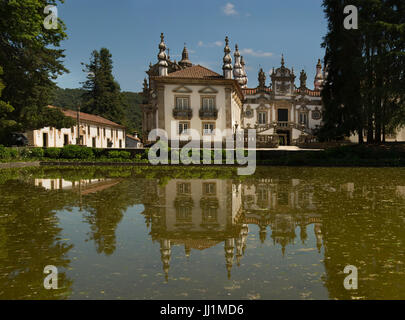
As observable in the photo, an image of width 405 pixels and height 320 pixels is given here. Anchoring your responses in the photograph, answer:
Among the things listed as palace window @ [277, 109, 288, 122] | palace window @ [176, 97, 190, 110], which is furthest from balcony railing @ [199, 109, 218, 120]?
palace window @ [277, 109, 288, 122]

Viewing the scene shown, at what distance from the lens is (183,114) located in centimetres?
3425

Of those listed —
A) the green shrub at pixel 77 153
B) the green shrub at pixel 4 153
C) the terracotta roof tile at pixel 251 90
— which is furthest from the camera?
the terracotta roof tile at pixel 251 90

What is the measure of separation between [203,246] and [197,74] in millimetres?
31250

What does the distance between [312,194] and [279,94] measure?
4357cm

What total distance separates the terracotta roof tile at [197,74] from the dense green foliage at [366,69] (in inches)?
454

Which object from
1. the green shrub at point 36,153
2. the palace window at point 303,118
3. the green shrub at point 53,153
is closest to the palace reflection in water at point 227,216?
the green shrub at point 53,153

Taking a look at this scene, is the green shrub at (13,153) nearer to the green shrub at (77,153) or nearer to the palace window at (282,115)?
the green shrub at (77,153)

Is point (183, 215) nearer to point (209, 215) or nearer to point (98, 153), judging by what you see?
point (209, 215)

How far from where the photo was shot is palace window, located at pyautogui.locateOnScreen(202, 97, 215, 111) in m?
34.6

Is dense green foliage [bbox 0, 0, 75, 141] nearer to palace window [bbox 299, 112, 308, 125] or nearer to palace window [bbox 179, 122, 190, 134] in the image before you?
palace window [bbox 179, 122, 190, 134]

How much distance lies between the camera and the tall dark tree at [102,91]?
6266 cm

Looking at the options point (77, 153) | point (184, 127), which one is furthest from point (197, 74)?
point (77, 153)

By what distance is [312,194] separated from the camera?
10.6m
